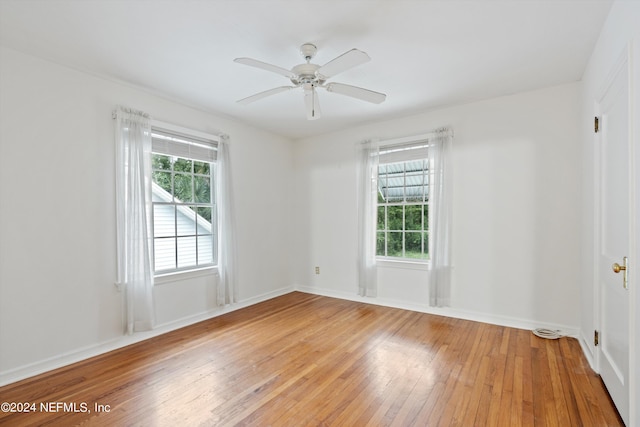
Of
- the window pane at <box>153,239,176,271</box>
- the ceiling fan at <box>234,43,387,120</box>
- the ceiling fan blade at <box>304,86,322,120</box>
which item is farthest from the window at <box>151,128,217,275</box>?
the ceiling fan blade at <box>304,86,322,120</box>

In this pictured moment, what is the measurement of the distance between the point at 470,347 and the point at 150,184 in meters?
3.68

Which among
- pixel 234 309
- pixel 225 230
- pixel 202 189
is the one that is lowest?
pixel 234 309

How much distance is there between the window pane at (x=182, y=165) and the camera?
3754 mm

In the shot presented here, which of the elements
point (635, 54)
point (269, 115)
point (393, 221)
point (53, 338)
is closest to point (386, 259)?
point (393, 221)

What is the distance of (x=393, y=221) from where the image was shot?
4.52 meters

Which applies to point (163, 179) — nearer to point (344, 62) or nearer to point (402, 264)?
point (344, 62)

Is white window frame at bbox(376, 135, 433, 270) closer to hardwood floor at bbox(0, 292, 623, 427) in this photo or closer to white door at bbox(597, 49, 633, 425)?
hardwood floor at bbox(0, 292, 623, 427)

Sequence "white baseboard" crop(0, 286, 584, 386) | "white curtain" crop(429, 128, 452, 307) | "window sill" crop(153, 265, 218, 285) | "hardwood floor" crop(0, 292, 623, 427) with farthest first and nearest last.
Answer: "white curtain" crop(429, 128, 452, 307), "window sill" crop(153, 265, 218, 285), "white baseboard" crop(0, 286, 584, 386), "hardwood floor" crop(0, 292, 623, 427)

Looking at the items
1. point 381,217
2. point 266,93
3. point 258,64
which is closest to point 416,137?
point 381,217

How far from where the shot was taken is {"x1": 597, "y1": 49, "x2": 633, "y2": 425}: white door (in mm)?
1833

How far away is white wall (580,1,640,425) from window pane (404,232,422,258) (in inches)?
67.9

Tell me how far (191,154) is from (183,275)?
1.48 meters

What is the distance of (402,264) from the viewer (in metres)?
4.36

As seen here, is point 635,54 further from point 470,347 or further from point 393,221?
point 393,221
